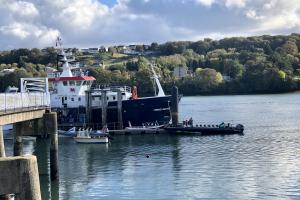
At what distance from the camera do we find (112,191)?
42562 millimetres

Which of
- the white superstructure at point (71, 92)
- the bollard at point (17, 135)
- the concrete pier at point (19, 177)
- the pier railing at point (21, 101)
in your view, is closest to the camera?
the concrete pier at point (19, 177)

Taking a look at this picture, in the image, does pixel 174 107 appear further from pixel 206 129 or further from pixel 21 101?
pixel 21 101

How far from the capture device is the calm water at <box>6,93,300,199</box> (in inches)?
1641

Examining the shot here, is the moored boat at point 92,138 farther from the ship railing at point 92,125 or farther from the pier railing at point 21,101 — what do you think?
the pier railing at point 21,101

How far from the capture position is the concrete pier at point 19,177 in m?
17.3

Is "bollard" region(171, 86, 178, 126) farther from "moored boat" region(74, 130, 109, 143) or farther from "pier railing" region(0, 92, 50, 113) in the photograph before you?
"pier railing" region(0, 92, 50, 113)

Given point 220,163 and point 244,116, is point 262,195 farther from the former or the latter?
point 244,116

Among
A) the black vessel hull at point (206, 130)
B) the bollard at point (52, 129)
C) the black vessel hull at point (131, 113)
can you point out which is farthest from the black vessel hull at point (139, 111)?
the bollard at point (52, 129)

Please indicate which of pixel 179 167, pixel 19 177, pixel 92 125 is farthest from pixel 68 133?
pixel 19 177

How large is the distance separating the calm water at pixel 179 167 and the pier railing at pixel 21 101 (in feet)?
20.9

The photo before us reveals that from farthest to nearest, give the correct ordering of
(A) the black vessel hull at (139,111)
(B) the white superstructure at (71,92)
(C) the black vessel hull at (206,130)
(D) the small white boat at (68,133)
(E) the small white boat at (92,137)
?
(B) the white superstructure at (71,92) → (A) the black vessel hull at (139,111) → (C) the black vessel hull at (206,130) → (D) the small white boat at (68,133) → (E) the small white boat at (92,137)

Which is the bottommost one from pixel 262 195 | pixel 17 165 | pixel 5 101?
pixel 262 195

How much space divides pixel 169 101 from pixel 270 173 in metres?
41.4

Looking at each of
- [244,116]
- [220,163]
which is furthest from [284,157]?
[244,116]
